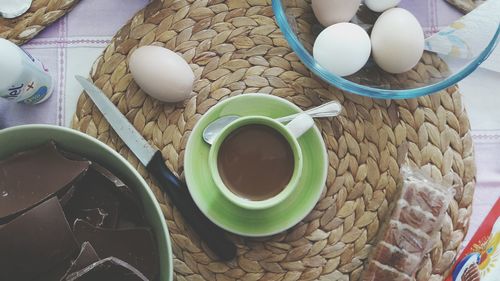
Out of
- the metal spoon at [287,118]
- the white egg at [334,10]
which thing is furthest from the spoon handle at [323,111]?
the white egg at [334,10]

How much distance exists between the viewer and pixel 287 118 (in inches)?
40.3

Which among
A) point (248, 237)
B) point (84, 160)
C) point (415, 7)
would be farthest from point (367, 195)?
point (84, 160)

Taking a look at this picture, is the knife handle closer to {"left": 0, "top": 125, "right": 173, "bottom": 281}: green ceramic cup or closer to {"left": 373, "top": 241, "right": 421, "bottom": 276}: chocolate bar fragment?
{"left": 0, "top": 125, "right": 173, "bottom": 281}: green ceramic cup

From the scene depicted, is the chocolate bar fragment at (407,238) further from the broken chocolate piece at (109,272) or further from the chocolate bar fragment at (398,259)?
the broken chocolate piece at (109,272)

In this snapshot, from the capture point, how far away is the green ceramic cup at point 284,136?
98 cm

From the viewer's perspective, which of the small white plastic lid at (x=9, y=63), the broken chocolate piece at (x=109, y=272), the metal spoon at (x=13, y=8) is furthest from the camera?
the metal spoon at (x=13, y=8)

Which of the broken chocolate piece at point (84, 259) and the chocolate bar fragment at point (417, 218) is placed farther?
the chocolate bar fragment at point (417, 218)

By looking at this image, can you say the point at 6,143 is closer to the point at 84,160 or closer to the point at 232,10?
the point at 84,160

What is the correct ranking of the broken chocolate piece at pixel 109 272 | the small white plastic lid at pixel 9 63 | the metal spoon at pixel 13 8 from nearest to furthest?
the broken chocolate piece at pixel 109 272 < the small white plastic lid at pixel 9 63 < the metal spoon at pixel 13 8

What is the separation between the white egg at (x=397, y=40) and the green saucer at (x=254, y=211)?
0.46 feet

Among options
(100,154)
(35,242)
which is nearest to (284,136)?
(100,154)

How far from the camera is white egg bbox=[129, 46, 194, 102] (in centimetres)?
100

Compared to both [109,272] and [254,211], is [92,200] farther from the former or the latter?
[254,211]

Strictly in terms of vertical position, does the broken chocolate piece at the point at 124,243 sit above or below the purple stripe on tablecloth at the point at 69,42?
below
